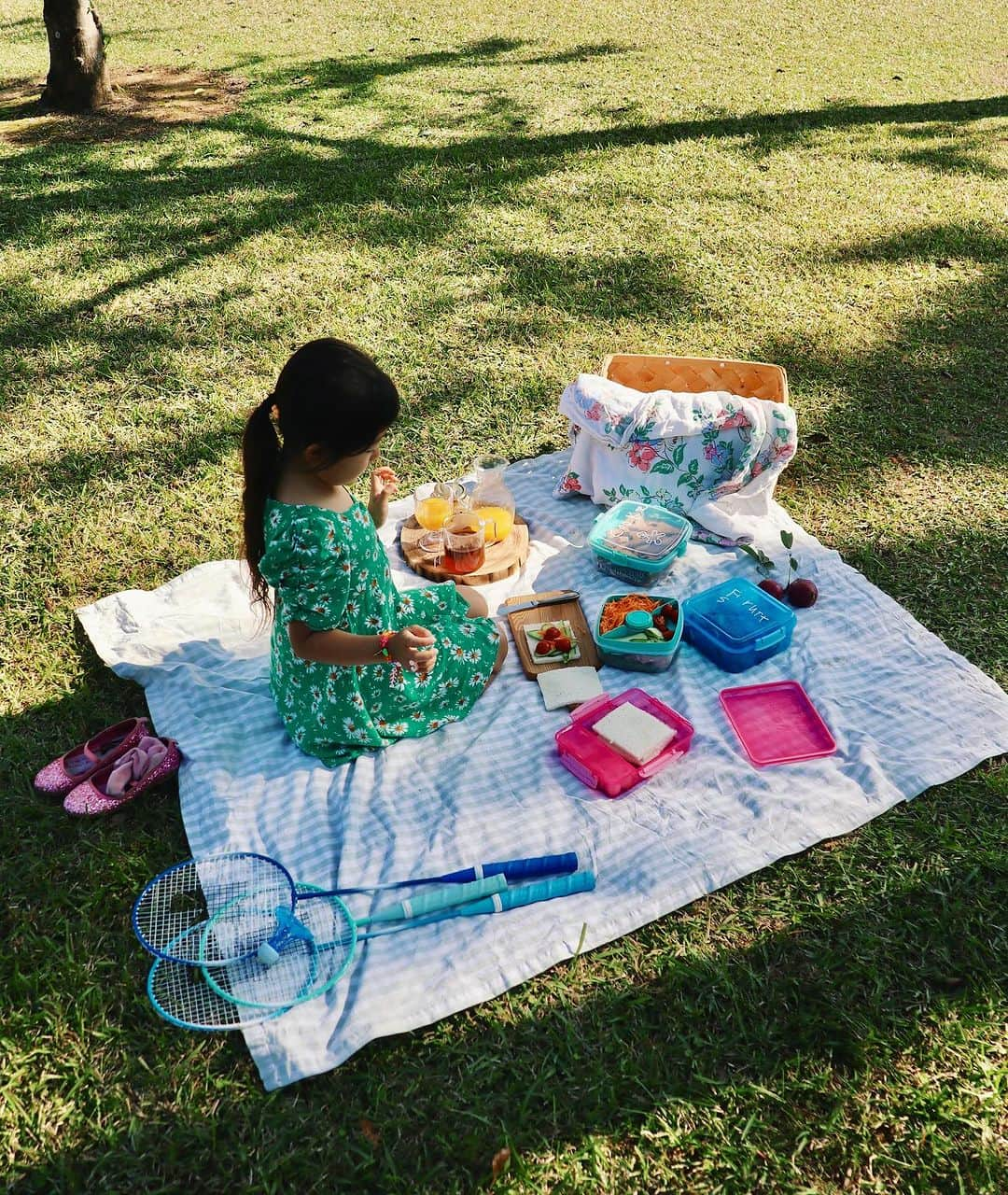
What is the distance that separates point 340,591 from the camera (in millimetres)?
3006

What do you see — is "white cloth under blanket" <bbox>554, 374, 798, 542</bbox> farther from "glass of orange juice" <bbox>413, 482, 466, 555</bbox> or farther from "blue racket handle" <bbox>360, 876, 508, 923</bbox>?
"blue racket handle" <bbox>360, 876, 508, 923</bbox>

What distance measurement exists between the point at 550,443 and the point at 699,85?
6772 millimetres

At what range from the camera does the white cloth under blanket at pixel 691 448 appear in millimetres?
4391

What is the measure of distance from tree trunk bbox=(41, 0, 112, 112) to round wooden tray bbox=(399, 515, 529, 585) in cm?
738

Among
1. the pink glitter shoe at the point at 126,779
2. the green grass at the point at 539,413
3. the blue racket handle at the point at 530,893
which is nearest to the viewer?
the green grass at the point at 539,413

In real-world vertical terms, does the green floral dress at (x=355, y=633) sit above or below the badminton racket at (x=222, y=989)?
above

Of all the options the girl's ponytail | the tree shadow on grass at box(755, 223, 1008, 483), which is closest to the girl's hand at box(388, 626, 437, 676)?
the girl's ponytail

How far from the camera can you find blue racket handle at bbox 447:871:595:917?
2.92 meters

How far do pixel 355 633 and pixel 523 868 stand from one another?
3.24ft

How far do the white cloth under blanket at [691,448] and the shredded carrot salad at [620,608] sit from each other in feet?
2.40

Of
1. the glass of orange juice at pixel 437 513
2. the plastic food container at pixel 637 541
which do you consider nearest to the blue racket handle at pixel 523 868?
the plastic food container at pixel 637 541

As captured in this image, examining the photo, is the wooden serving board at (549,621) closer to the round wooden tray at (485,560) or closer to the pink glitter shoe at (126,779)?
the round wooden tray at (485,560)

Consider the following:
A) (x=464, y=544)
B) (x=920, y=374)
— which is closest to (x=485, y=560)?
(x=464, y=544)

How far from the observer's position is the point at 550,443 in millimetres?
5191
